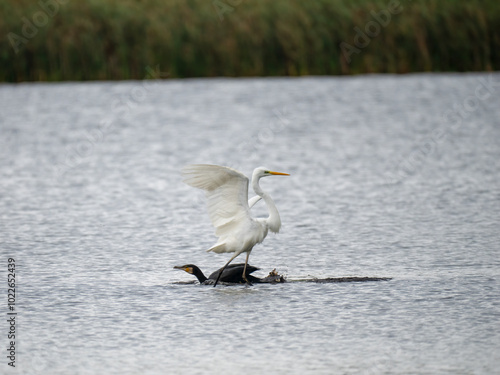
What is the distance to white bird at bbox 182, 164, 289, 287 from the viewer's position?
816cm

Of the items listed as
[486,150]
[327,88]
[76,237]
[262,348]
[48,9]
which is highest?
[48,9]

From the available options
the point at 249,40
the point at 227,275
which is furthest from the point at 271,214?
the point at 249,40

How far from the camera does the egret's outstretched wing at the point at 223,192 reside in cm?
812

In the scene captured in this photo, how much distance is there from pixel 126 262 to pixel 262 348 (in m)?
3.02

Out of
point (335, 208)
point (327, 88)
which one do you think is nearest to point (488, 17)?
point (327, 88)

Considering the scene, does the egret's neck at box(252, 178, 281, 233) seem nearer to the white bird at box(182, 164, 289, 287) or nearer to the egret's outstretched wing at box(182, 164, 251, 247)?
the white bird at box(182, 164, 289, 287)

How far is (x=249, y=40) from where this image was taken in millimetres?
24344

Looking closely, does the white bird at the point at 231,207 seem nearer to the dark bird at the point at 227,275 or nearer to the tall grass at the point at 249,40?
the dark bird at the point at 227,275

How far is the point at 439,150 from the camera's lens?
1684 cm

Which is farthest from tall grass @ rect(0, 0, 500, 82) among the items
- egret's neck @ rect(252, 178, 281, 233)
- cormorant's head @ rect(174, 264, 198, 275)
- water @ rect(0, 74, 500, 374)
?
cormorant's head @ rect(174, 264, 198, 275)

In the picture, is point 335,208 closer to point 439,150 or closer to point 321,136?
point 439,150

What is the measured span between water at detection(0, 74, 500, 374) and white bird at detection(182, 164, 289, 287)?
438mm

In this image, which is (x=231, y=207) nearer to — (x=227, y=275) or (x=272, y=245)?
(x=227, y=275)

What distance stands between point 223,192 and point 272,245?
200cm
